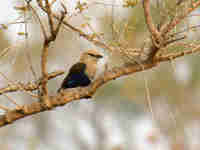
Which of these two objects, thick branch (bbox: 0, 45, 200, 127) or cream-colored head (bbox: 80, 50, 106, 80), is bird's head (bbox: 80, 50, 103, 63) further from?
thick branch (bbox: 0, 45, 200, 127)

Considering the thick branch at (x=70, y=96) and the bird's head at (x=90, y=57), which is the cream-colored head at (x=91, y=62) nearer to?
the bird's head at (x=90, y=57)

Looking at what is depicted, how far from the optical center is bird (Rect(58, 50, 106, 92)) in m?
6.03

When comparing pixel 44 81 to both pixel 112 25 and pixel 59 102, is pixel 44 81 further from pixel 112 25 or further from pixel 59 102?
pixel 112 25

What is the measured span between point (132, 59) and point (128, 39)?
0.43m

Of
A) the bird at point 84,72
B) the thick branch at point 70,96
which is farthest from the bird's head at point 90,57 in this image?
the thick branch at point 70,96

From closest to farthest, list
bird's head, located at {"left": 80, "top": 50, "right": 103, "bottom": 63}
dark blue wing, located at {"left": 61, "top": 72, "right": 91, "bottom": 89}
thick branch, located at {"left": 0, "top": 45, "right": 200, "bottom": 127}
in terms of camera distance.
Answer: thick branch, located at {"left": 0, "top": 45, "right": 200, "bottom": 127} → dark blue wing, located at {"left": 61, "top": 72, "right": 91, "bottom": 89} → bird's head, located at {"left": 80, "top": 50, "right": 103, "bottom": 63}

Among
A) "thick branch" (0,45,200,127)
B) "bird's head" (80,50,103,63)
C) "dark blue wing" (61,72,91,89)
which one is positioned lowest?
"dark blue wing" (61,72,91,89)

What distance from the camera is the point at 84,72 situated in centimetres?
636

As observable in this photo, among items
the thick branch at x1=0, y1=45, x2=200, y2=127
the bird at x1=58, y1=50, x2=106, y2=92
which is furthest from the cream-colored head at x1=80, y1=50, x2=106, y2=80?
the thick branch at x1=0, y1=45, x2=200, y2=127

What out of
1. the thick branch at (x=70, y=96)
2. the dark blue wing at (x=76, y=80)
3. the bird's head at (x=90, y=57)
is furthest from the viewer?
the bird's head at (x=90, y=57)

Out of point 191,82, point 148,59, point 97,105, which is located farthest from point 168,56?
point 191,82

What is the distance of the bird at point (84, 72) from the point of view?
6.03m

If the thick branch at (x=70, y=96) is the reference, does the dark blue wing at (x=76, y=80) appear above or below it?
below

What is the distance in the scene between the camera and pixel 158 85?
75.3 feet
